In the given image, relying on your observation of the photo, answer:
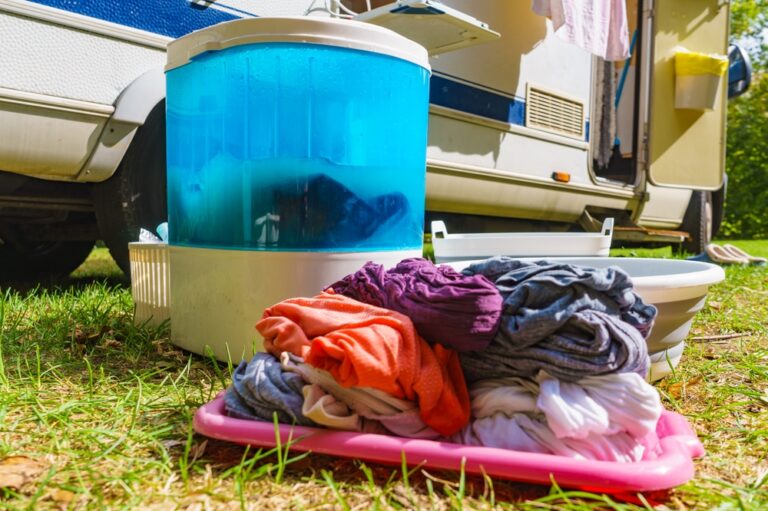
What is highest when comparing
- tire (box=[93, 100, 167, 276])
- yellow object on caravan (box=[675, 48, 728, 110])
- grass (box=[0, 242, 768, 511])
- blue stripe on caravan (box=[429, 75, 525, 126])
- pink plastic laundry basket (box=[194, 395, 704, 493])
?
yellow object on caravan (box=[675, 48, 728, 110])

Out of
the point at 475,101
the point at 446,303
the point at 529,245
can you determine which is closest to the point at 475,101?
the point at 475,101

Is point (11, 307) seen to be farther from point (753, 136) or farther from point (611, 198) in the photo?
point (753, 136)

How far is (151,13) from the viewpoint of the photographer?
7.92 feet

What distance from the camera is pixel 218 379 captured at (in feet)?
5.47

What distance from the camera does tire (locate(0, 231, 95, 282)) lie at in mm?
3494

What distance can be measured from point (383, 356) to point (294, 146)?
2.44 feet

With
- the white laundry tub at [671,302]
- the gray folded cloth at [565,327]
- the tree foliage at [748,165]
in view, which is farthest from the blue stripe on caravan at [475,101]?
the tree foliage at [748,165]

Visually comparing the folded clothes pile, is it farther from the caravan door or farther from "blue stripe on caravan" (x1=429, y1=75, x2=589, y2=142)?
the caravan door

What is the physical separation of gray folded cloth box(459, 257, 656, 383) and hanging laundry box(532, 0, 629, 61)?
2856 millimetres

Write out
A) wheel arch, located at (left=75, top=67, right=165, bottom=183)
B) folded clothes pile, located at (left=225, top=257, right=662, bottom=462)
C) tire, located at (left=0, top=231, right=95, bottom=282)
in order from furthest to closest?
1. tire, located at (left=0, top=231, right=95, bottom=282)
2. wheel arch, located at (left=75, top=67, right=165, bottom=183)
3. folded clothes pile, located at (left=225, top=257, right=662, bottom=462)

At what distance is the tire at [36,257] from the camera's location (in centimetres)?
349

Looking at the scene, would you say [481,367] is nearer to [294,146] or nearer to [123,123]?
[294,146]

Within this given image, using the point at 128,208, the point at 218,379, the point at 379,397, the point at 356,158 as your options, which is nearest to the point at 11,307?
the point at 128,208

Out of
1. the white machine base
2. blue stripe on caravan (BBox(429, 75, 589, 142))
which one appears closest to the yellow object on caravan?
blue stripe on caravan (BBox(429, 75, 589, 142))
